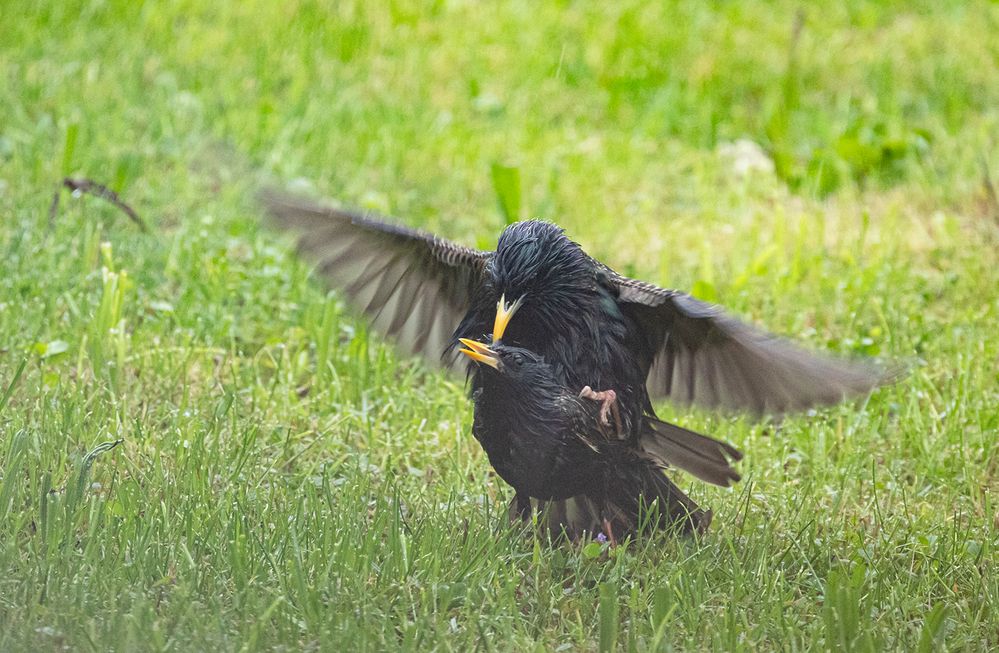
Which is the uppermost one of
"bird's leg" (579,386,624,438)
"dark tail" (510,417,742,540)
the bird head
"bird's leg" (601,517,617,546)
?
the bird head

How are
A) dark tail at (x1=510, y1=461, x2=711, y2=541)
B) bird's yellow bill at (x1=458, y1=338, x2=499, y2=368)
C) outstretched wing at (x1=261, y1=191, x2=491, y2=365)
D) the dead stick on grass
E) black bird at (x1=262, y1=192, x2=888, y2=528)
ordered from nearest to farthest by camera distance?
bird's yellow bill at (x1=458, y1=338, x2=499, y2=368)
black bird at (x1=262, y1=192, x2=888, y2=528)
dark tail at (x1=510, y1=461, x2=711, y2=541)
outstretched wing at (x1=261, y1=191, x2=491, y2=365)
the dead stick on grass

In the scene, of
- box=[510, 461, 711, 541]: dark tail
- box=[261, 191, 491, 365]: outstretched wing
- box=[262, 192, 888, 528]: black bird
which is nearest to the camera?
box=[262, 192, 888, 528]: black bird

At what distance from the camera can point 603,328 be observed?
11.6ft

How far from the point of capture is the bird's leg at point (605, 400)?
3410 millimetres

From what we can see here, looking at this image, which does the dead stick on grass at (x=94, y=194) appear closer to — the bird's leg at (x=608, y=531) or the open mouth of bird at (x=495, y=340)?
the open mouth of bird at (x=495, y=340)

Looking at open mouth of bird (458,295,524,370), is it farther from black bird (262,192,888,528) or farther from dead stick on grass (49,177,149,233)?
dead stick on grass (49,177,149,233)

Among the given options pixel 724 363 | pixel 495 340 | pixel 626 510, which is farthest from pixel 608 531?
pixel 495 340

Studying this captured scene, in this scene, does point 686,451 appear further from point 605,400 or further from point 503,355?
point 503,355

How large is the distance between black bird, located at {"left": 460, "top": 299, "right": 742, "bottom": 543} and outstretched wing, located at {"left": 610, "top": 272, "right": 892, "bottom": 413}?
5.2 inches

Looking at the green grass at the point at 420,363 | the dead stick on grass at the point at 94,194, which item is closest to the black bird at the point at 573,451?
the green grass at the point at 420,363

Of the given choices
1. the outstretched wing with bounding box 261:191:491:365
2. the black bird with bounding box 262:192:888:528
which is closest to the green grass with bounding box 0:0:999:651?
the outstretched wing with bounding box 261:191:491:365

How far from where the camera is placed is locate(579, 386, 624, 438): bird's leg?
3410 millimetres

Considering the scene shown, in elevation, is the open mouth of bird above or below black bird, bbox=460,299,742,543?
above

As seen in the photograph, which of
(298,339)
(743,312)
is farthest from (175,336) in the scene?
(743,312)
